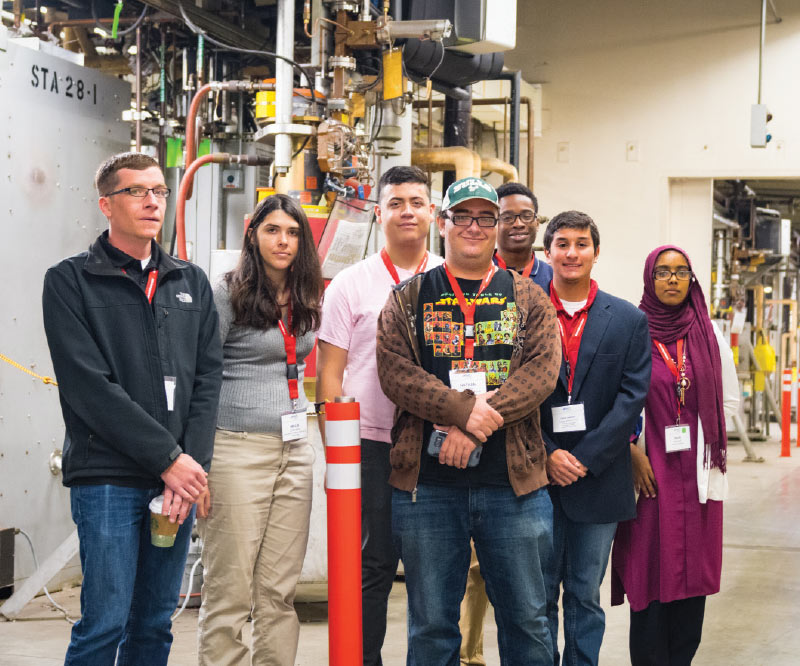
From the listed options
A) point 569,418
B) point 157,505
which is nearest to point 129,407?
point 157,505

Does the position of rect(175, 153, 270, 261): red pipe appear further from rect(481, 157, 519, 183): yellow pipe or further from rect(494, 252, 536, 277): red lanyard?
rect(481, 157, 519, 183): yellow pipe

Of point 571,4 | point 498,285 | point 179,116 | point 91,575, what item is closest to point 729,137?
point 571,4

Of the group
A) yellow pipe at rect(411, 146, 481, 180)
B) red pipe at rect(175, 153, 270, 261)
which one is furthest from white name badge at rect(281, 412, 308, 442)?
yellow pipe at rect(411, 146, 481, 180)

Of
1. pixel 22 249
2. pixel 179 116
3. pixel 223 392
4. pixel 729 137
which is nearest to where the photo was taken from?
pixel 223 392

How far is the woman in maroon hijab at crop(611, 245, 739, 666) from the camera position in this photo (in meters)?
2.80

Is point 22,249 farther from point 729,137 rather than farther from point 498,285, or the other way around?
point 729,137

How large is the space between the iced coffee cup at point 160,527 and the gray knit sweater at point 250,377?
1.10 ft

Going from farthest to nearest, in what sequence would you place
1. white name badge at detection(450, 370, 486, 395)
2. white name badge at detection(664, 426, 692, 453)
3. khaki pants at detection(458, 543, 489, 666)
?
khaki pants at detection(458, 543, 489, 666) → white name badge at detection(664, 426, 692, 453) → white name badge at detection(450, 370, 486, 395)

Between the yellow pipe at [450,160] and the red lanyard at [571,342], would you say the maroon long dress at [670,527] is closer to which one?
the red lanyard at [571,342]

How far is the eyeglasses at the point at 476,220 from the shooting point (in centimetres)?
233

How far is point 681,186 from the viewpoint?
8.87 m

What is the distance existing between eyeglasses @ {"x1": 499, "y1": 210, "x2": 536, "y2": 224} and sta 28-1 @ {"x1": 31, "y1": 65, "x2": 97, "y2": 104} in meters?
2.31

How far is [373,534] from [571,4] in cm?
743

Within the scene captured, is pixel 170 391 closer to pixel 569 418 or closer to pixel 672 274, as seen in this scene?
pixel 569 418
